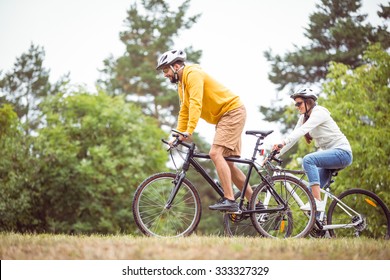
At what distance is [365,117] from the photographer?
50.1 ft

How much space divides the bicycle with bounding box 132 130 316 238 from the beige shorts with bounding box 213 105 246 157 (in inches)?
5.5

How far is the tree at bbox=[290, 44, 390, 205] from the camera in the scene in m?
13.0

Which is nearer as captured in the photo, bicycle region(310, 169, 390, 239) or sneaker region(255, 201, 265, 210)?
sneaker region(255, 201, 265, 210)

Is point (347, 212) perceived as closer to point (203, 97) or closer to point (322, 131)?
point (322, 131)

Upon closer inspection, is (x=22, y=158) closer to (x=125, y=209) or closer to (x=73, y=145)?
(x=73, y=145)

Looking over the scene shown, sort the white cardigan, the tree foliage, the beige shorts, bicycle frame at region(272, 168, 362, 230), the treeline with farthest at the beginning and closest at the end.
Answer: the tree foliage, the treeline, bicycle frame at region(272, 168, 362, 230), the white cardigan, the beige shorts

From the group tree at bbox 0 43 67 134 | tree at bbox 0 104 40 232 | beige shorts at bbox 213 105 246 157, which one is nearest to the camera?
beige shorts at bbox 213 105 246 157

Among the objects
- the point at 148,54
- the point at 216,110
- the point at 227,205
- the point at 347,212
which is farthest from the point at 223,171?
the point at 148,54

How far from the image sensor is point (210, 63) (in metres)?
32.4

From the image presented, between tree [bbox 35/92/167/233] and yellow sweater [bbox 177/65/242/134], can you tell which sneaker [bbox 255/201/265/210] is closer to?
yellow sweater [bbox 177/65/242/134]

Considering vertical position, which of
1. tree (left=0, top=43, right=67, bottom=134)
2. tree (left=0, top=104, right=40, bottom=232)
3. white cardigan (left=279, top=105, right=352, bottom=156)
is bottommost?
tree (left=0, top=104, right=40, bottom=232)

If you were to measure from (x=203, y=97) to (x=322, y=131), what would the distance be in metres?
1.63

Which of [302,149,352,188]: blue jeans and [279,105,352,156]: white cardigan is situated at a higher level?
[279,105,352,156]: white cardigan

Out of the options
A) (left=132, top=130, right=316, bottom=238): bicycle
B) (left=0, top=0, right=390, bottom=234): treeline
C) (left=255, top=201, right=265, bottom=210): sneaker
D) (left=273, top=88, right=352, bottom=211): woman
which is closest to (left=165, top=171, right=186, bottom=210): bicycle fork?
Answer: (left=132, top=130, right=316, bottom=238): bicycle
